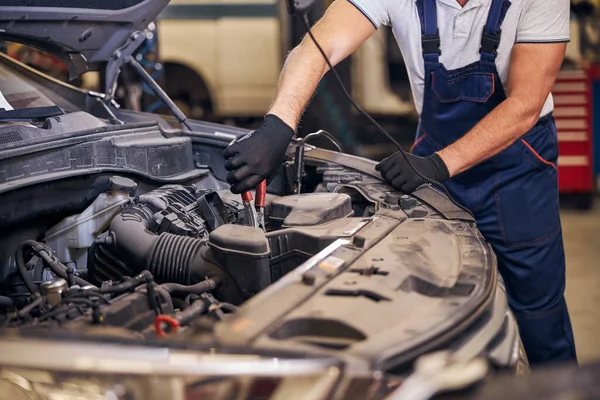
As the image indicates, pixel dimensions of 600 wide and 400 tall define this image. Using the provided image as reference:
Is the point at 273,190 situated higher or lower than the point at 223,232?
lower

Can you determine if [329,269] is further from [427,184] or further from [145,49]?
[145,49]

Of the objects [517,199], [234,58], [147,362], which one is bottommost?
[234,58]

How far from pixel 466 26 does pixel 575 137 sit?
3477 millimetres

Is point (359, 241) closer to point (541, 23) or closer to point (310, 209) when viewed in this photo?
point (310, 209)

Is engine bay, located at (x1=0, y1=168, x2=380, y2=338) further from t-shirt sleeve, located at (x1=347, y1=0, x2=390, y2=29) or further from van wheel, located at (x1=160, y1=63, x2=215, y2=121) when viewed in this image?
van wheel, located at (x1=160, y1=63, x2=215, y2=121)

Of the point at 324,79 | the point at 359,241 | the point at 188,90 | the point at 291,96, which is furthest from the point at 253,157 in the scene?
the point at 188,90

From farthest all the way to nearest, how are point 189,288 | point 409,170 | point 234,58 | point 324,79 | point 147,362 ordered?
point 234,58, point 324,79, point 409,170, point 189,288, point 147,362

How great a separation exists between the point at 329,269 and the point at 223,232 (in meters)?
0.28

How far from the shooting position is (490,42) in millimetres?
2408

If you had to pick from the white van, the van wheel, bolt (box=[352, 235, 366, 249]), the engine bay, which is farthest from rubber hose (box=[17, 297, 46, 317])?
the van wheel

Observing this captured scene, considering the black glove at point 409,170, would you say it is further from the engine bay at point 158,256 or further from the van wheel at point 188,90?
the van wheel at point 188,90

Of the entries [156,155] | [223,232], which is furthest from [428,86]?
[223,232]

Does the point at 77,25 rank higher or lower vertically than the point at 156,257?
higher

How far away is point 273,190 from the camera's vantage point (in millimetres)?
2492
